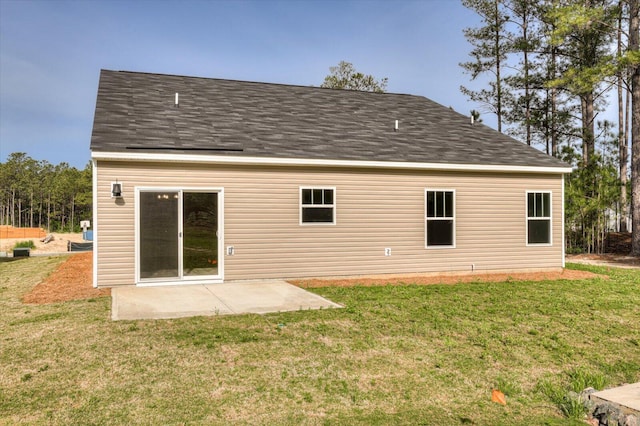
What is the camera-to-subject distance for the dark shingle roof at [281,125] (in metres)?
10.3

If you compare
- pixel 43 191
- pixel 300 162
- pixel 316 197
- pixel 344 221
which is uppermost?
pixel 43 191

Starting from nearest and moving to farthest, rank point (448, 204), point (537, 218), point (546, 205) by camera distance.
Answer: point (448, 204) < point (537, 218) < point (546, 205)

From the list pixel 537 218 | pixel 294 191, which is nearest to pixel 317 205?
pixel 294 191

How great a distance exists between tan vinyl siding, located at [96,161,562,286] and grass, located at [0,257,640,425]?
259cm

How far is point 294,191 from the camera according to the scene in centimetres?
1065

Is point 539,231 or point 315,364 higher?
point 539,231

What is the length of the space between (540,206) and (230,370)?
1088cm

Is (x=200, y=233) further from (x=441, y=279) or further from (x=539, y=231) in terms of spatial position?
(x=539, y=231)

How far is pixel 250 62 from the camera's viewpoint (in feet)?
101

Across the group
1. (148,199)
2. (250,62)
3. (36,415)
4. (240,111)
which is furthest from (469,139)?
(250,62)

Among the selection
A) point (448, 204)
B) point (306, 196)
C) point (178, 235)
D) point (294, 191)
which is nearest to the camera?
point (178, 235)

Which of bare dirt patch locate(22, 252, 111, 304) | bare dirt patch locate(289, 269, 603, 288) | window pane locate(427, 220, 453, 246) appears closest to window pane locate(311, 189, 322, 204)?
bare dirt patch locate(289, 269, 603, 288)

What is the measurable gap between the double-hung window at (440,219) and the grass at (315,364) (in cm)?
403

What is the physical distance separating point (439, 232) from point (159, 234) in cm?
691
